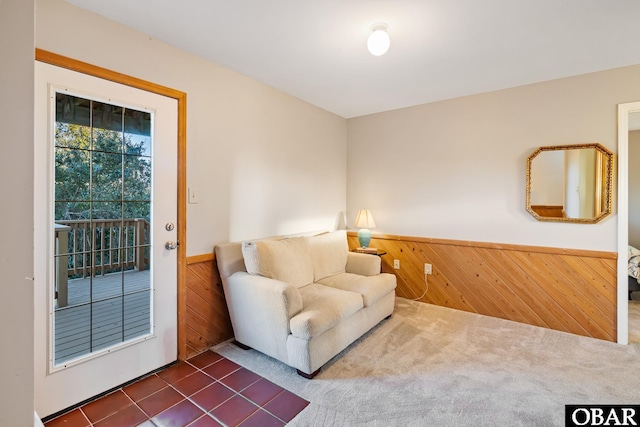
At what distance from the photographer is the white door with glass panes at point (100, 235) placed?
1.65 meters

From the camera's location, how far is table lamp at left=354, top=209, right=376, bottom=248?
367 centimetres

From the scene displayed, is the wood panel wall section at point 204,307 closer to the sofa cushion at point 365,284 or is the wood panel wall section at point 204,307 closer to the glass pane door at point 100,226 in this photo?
the glass pane door at point 100,226

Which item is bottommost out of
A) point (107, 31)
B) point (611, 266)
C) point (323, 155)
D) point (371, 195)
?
point (611, 266)

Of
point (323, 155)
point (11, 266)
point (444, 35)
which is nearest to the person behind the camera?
point (11, 266)

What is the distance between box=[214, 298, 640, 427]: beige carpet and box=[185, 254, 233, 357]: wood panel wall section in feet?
0.43

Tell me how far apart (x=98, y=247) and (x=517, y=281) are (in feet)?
11.7

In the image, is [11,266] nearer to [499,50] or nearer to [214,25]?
[214,25]

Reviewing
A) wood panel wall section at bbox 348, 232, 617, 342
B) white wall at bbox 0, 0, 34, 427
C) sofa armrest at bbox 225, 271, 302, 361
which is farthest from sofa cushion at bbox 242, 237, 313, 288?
white wall at bbox 0, 0, 34, 427

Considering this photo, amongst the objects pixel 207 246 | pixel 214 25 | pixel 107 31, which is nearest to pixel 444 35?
pixel 214 25

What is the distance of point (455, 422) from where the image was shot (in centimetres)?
164

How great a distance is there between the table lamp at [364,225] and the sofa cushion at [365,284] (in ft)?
2.16

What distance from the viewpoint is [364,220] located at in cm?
375

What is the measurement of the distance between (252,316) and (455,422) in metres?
1.45

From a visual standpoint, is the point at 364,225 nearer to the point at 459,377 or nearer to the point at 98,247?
the point at 459,377
